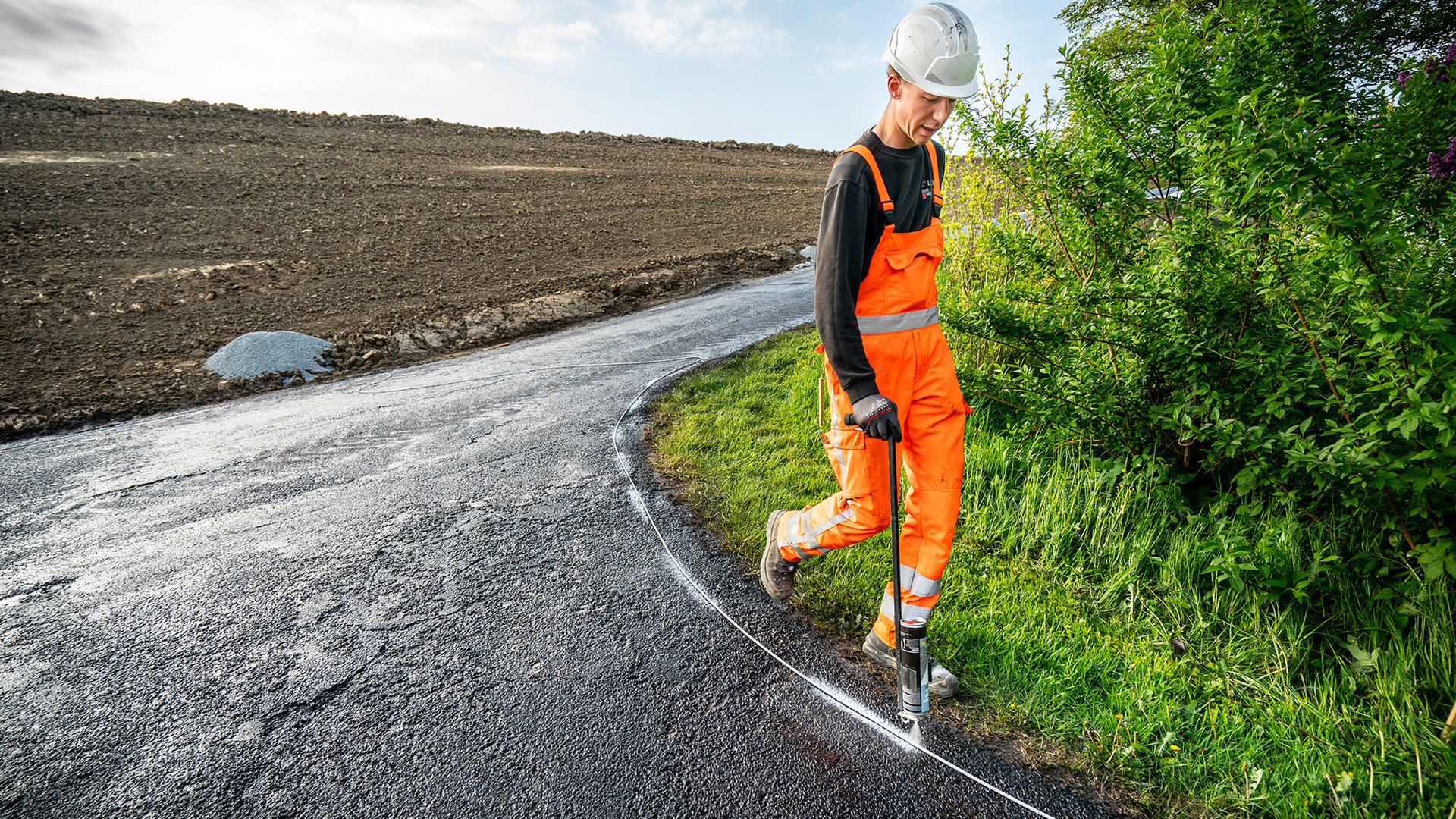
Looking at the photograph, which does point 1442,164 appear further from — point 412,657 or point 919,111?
point 412,657

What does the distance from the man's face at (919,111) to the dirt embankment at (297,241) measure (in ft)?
23.6

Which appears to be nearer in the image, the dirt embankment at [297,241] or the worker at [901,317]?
the worker at [901,317]

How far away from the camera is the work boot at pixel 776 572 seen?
3.11m

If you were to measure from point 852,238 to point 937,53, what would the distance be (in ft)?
2.16

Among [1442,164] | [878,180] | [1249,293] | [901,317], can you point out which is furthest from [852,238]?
[1442,164]

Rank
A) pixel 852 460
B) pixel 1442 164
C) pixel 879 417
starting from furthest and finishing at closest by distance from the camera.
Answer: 1. pixel 1442 164
2. pixel 852 460
3. pixel 879 417

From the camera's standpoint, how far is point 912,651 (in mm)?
2549

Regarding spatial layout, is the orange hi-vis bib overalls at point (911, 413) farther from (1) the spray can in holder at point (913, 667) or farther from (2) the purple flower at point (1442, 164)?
(2) the purple flower at point (1442, 164)

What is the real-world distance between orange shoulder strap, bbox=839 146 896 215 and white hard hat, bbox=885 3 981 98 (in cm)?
27

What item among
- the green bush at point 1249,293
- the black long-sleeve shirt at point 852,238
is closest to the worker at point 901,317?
the black long-sleeve shirt at point 852,238

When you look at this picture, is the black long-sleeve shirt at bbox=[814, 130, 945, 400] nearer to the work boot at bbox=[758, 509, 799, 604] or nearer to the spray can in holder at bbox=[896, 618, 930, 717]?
the spray can in holder at bbox=[896, 618, 930, 717]

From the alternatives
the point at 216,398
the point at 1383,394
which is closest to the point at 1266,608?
the point at 1383,394

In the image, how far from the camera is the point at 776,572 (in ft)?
10.3

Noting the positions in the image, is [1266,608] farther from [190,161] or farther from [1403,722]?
[190,161]
